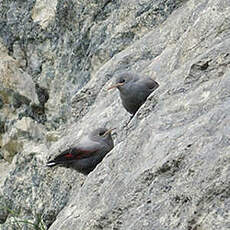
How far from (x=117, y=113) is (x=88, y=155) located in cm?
86

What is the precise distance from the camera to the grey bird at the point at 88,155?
7.05 metres

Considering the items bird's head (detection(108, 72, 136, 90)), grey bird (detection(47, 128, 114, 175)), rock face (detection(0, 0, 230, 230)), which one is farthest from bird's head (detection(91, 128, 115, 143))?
bird's head (detection(108, 72, 136, 90))

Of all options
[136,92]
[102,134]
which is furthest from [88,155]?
[136,92]

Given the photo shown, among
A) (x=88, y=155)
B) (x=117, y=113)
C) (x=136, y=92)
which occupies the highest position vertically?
(x=136, y=92)

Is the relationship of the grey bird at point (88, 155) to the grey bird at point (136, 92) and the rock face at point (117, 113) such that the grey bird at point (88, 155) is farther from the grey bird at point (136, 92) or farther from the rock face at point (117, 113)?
the grey bird at point (136, 92)

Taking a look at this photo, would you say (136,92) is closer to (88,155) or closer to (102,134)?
(102,134)

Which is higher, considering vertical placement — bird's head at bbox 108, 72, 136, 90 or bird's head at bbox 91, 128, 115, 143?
bird's head at bbox 108, 72, 136, 90

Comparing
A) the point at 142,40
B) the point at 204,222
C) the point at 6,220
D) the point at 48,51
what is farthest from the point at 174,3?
the point at 204,222

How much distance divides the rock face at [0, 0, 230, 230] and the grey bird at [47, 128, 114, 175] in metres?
0.18

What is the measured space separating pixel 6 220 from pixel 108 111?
2456mm

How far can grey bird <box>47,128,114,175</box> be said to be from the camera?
7051mm

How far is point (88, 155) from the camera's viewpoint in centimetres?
711

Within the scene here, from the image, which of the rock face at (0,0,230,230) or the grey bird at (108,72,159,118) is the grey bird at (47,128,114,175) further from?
the grey bird at (108,72,159,118)

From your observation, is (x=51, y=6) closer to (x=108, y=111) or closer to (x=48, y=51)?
(x=48, y=51)
